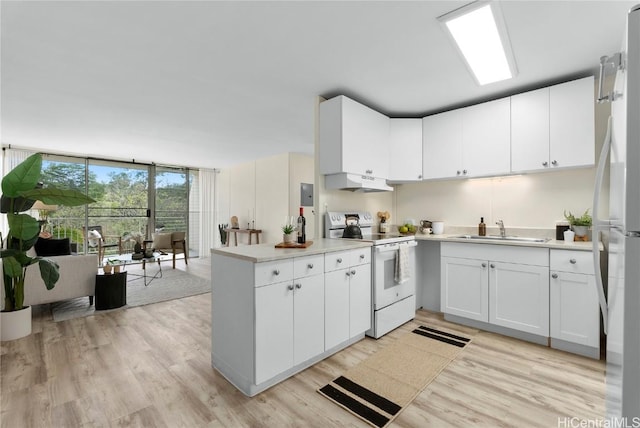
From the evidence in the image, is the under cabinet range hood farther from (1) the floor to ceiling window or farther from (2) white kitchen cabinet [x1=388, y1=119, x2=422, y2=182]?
(1) the floor to ceiling window

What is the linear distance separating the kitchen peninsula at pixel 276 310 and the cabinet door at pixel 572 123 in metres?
2.12

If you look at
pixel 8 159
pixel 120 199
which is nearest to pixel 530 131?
pixel 120 199

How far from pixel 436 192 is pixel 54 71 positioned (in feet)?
13.7

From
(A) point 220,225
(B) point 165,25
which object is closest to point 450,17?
(B) point 165,25

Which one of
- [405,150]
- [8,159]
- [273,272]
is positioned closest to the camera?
[273,272]

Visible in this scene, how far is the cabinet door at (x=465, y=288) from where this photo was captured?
Result: 9.13 feet

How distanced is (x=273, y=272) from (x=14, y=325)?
281cm

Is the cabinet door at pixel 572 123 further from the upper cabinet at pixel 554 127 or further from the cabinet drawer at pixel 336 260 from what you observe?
the cabinet drawer at pixel 336 260

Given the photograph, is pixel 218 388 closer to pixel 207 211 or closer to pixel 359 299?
pixel 359 299

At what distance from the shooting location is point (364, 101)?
321cm

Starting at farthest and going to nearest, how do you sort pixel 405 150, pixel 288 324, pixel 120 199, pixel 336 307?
pixel 120 199 < pixel 405 150 < pixel 336 307 < pixel 288 324

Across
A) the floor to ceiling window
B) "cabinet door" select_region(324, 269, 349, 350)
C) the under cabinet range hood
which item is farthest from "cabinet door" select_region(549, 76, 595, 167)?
the floor to ceiling window

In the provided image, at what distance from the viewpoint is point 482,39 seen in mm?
2064

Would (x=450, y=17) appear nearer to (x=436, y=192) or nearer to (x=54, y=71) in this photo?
(x=436, y=192)
